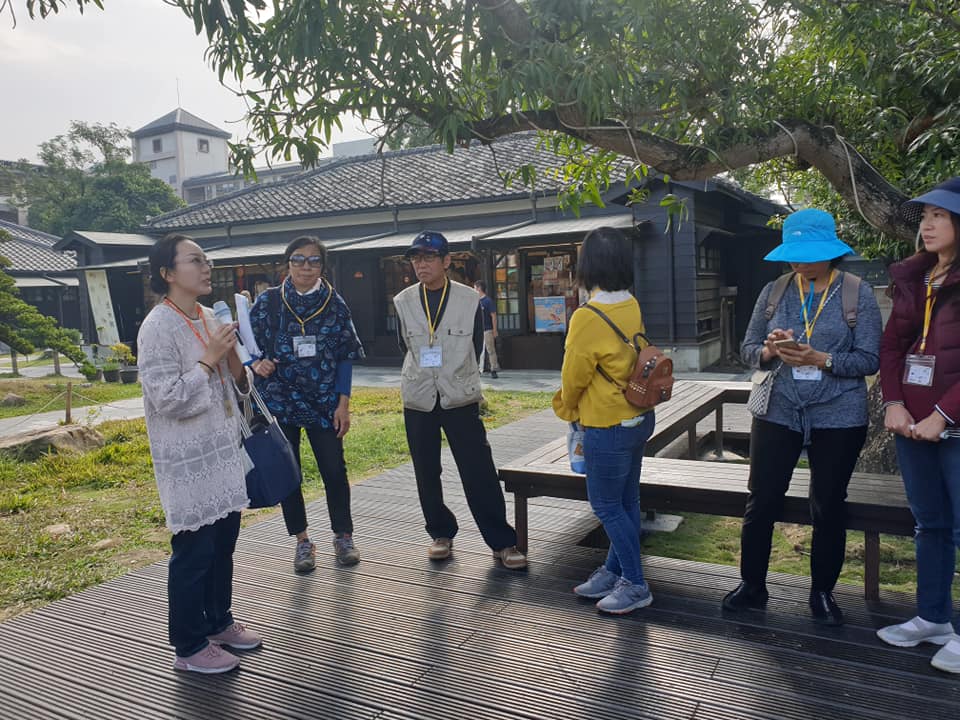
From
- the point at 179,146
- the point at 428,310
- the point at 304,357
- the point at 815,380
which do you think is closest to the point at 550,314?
the point at 428,310

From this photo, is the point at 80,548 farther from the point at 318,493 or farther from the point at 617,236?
the point at 617,236

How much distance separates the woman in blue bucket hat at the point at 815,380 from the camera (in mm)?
2758

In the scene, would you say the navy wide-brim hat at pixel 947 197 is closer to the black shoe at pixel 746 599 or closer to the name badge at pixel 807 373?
the name badge at pixel 807 373

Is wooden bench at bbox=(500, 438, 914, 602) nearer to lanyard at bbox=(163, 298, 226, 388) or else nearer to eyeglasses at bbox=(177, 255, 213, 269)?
lanyard at bbox=(163, 298, 226, 388)

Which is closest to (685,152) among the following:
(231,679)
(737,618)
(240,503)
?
(737,618)

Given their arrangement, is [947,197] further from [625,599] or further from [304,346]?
[304,346]

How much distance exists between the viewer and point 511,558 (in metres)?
3.67

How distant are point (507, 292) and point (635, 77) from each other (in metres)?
11.3

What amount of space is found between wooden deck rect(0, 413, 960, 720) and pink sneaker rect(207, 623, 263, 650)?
5cm

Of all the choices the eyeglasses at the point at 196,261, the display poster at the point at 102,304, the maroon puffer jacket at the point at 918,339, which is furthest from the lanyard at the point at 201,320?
the display poster at the point at 102,304

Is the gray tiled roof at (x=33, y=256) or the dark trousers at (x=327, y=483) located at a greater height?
the gray tiled roof at (x=33, y=256)

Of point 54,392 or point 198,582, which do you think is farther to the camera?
point 54,392

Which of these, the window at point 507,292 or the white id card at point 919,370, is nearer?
the white id card at point 919,370

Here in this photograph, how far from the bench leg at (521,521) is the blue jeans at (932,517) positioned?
5.89ft
